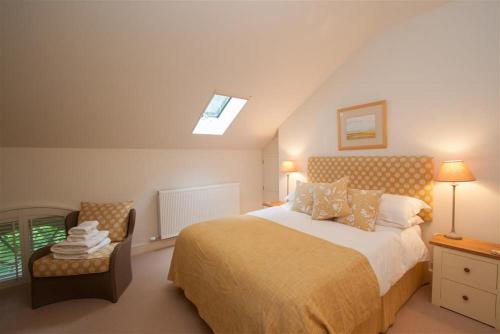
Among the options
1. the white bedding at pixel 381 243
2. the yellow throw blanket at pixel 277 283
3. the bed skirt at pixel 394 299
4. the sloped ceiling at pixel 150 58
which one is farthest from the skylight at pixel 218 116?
the bed skirt at pixel 394 299

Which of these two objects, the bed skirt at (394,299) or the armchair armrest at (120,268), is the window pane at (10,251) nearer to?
the armchair armrest at (120,268)

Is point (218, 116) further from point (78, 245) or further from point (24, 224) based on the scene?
point (24, 224)

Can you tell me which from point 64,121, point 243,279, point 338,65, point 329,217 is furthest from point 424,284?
point 64,121

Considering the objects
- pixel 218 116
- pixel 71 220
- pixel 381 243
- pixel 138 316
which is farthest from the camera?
pixel 218 116

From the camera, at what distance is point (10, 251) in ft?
8.23

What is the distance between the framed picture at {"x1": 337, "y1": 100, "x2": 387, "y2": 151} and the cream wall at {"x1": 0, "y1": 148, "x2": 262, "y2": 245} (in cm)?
206

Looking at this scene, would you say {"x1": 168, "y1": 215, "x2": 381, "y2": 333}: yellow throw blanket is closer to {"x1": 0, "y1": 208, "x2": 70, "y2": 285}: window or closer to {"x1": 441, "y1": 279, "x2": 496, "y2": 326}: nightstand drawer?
{"x1": 441, "y1": 279, "x2": 496, "y2": 326}: nightstand drawer

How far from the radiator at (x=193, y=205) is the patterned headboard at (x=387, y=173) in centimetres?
169

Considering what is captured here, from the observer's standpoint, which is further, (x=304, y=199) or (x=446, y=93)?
(x=304, y=199)

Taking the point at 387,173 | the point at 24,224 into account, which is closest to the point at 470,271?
the point at 387,173

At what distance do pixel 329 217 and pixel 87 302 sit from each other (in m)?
2.67

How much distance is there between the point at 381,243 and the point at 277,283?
1.11 metres

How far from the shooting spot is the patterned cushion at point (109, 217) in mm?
2680

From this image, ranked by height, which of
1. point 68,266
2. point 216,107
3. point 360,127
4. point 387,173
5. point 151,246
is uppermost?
point 216,107
